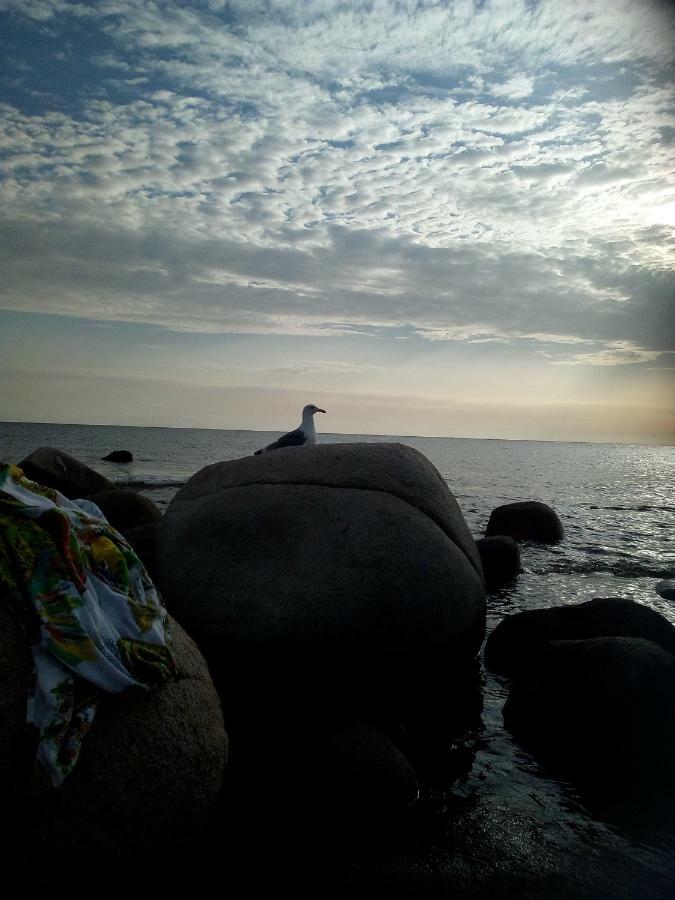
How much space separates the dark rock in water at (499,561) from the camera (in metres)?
8.84

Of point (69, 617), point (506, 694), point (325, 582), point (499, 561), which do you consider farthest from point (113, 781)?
point (499, 561)

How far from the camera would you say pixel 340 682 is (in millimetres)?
4562

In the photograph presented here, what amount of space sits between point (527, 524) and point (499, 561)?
365cm

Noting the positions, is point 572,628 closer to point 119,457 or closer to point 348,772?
point 348,772

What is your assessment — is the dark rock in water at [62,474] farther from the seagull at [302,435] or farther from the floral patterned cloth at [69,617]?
the floral patterned cloth at [69,617]

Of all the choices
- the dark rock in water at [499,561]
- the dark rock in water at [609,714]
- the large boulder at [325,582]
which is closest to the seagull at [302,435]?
the dark rock in water at [499,561]

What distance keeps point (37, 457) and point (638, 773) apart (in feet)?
39.2

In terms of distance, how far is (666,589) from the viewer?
8648 millimetres

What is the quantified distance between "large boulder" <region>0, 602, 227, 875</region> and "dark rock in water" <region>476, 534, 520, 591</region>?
20.8 ft

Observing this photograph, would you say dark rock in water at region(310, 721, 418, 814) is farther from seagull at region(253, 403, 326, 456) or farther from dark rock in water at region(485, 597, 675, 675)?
seagull at region(253, 403, 326, 456)

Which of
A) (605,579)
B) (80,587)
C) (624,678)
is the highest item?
(80,587)

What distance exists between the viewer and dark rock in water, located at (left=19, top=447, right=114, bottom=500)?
41.2 feet

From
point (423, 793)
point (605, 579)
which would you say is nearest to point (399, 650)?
point (423, 793)

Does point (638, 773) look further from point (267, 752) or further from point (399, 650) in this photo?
point (267, 752)
